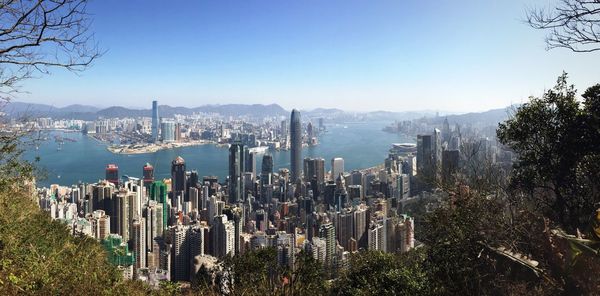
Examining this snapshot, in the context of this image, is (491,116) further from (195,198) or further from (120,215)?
(120,215)

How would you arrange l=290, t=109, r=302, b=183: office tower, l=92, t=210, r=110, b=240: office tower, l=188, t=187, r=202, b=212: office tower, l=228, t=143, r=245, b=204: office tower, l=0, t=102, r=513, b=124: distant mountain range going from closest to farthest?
l=92, t=210, r=110, b=240: office tower, l=188, t=187, r=202, b=212: office tower, l=228, t=143, r=245, b=204: office tower, l=290, t=109, r=302, b=183: office tower, l=0, t=102, r=513, b=124: distant mountain range

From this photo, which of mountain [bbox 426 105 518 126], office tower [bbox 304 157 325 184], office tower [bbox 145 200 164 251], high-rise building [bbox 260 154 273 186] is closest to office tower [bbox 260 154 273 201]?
high-rise building [bbox 260 154 273 186]

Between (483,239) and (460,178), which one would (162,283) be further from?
(460,178)

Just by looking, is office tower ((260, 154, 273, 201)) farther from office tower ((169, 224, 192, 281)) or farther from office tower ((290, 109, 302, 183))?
office tower ((169, 224, 192, 281))

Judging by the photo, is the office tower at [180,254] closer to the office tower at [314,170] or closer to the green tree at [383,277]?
the green tree at [383,277]

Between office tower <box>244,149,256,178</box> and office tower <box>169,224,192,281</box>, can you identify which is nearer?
office tower <box>169,224,192,281</box>

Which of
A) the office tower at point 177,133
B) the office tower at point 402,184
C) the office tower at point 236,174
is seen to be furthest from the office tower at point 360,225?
the office tower at point 177,133
